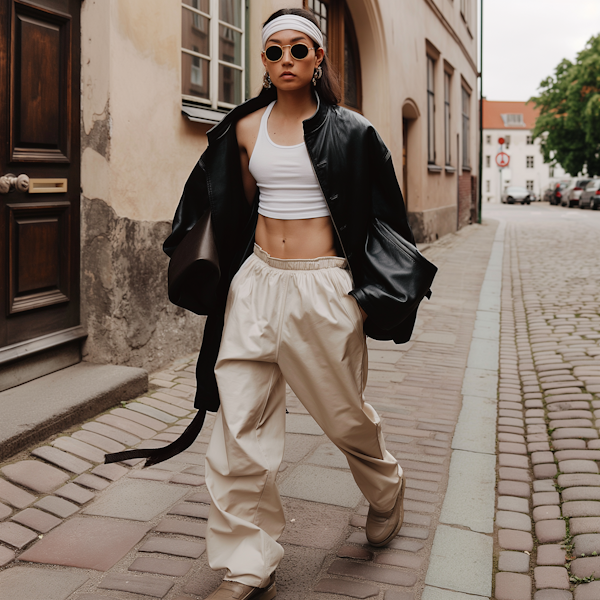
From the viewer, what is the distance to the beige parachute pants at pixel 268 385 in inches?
98.7

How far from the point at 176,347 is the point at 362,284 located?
3.39 metres

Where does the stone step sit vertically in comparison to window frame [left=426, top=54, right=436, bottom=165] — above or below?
below

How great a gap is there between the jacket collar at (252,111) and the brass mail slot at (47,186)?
2192 mm

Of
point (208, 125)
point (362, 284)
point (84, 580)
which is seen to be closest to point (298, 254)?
point (362, 284)

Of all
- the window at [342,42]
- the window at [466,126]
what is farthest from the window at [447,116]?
the window at [342,42]

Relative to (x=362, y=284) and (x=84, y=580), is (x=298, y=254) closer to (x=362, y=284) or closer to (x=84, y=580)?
(x=362, y=284)

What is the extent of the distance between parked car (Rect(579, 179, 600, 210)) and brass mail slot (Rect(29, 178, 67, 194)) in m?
39.0

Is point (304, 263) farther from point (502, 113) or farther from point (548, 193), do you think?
point (502, 113)

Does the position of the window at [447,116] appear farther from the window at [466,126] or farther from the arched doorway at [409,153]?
the arched doorway at [409,153]

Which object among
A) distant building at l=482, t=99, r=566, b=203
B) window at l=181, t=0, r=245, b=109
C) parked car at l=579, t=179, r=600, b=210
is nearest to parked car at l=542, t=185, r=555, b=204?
parked car at l=579, t=179, r=600, b=210

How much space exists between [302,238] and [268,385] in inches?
20.3

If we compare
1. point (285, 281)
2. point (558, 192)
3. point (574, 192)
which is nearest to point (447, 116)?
point (285, 281)

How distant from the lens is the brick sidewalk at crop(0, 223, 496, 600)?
2.76 meters

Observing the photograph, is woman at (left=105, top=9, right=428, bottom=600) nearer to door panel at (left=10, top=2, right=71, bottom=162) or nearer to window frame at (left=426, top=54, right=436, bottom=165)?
door panel at (left=10, top=2, right=71, bottom=162)
